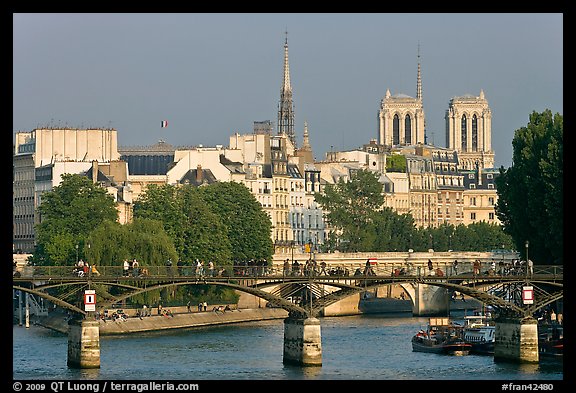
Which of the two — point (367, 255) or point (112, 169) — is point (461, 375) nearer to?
point (367, 255)

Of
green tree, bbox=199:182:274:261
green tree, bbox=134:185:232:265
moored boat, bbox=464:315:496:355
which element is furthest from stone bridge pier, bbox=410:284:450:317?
moored boat, bbox=464:315:496:355

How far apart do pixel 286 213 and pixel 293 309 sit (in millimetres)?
86849

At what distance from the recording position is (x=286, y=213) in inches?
6166

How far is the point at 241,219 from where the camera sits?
12381 cm

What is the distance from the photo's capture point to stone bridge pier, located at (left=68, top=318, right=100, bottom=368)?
67.2 meters

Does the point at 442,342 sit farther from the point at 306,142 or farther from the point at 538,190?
the point at 306,142

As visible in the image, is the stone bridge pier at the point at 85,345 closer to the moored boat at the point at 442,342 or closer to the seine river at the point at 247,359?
the seine river at the point at 247,359

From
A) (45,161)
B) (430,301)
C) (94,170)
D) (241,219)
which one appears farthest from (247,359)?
(45,161)

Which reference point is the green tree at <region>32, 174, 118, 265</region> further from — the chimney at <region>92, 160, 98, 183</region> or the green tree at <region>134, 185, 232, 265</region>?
the chimney at <region>92, 160, 98, 183</region>

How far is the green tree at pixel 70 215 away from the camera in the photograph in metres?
105

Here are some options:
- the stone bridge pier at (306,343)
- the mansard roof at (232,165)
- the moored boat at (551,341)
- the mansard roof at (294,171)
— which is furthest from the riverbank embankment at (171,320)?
the mansard roof at (294,171)

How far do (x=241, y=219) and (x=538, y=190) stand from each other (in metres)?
35.6

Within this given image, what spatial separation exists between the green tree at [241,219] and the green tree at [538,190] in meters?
26.5
